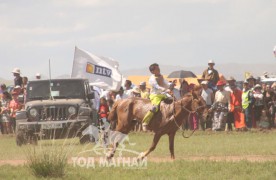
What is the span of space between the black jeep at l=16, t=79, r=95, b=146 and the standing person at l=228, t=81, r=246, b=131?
5.91 m

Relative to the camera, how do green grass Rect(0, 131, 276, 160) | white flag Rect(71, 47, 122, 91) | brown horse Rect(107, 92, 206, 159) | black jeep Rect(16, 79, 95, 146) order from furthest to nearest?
white flag Rect(71, 47, 122, 91)
black jeep Rect(16, 79, 95, 146)
green grass Rect(0, 131, 276, 160)
brown horse Rect(107, 92, 206, 159)

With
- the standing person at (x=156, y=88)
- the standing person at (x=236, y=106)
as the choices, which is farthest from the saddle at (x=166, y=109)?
the standing person at (x=236, y=106)

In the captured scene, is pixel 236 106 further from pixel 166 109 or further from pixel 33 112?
pixel 166 109

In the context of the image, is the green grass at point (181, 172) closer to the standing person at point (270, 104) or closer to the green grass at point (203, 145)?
the green grass at point (203, 145)

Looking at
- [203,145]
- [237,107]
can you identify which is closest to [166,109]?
[203,145]

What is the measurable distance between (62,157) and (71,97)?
10.3 metres

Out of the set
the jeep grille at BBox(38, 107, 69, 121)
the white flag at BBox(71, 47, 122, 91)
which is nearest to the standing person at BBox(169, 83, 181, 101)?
the jeep grille at BBox(38, 107, 69, 121)

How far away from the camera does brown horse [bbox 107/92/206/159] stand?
17.9m

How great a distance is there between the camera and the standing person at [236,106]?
27516 mm

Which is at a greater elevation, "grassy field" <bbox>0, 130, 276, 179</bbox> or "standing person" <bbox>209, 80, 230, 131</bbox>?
"standing person" <bbox>209, 80, 230, 131</bbox>

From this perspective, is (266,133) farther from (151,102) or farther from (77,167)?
(77,167)

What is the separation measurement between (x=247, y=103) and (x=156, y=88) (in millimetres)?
10391

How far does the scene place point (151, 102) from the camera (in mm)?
18250

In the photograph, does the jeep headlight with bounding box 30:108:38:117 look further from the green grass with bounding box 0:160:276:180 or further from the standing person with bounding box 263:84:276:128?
the standing person with bounding box 263:84:276:128
